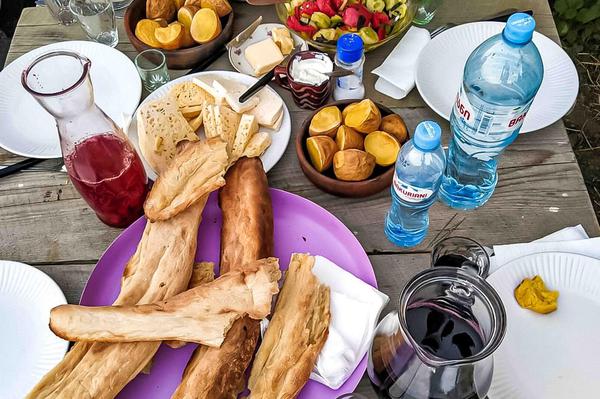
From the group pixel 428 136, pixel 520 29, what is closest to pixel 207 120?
pixel 428 136

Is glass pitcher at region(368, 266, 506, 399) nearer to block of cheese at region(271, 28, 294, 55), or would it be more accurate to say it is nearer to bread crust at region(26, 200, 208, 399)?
Answer: bread crust at region(26, 200, 208, 399)

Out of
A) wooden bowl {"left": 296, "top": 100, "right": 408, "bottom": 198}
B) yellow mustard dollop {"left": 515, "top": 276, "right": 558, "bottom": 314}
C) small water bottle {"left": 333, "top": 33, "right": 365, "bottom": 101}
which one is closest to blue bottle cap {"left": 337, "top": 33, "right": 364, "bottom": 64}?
small water bottle {"left": 333, "top": 33, "right": 365, "bottom": 101}

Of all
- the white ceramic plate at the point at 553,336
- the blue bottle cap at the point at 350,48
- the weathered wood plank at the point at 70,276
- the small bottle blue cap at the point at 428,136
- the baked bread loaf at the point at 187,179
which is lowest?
the weathered wood plank at the point at 70,276

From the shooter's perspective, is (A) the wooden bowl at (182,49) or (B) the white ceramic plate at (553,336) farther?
(A) the wooden bowl at (182,49)

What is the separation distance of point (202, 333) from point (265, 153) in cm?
47

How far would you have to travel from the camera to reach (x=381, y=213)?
120 cm

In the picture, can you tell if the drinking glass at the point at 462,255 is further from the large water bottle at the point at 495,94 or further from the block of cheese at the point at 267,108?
the block of cheese at the point at 267,108

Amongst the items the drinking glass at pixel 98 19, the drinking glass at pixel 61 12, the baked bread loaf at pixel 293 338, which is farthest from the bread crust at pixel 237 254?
the drinking glass at pixel 61 12

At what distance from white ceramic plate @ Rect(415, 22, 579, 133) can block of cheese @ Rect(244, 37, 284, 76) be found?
0.34 metres

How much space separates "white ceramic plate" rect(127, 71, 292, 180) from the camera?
1252mm

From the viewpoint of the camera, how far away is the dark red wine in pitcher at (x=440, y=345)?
29.1 inches

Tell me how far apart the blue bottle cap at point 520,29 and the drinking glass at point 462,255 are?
362mm

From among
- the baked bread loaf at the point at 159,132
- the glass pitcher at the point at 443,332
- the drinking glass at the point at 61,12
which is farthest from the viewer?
the drinking glass at the point at 61,12

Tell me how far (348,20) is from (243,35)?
0.89ft
